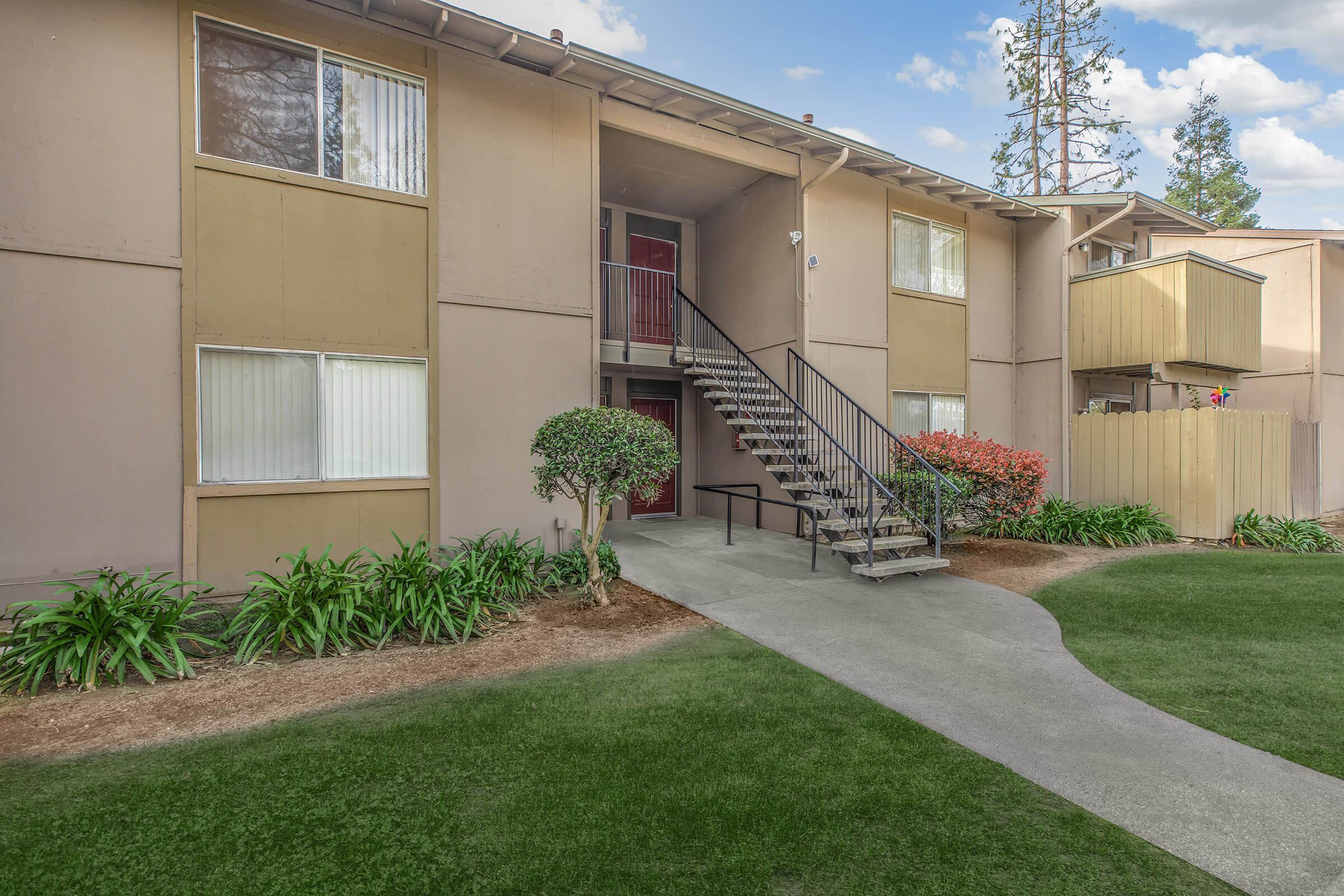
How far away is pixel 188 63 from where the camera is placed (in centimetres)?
548

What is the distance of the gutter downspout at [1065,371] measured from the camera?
35.2 feet

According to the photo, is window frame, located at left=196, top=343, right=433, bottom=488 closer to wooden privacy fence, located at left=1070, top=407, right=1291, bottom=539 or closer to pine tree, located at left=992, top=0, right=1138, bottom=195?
wooden privacy fence, located at left=1070, top=407, right=1291, bottom=539

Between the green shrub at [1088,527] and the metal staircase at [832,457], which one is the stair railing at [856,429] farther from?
the green shrub at [1088,527]

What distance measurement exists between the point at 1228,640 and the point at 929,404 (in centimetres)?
594

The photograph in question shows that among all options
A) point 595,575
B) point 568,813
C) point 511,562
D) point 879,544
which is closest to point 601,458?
point 595,575

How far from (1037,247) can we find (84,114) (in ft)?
41.5

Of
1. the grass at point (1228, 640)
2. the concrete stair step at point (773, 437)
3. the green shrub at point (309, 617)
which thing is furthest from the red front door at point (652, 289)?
the grass at point (1228, 640)

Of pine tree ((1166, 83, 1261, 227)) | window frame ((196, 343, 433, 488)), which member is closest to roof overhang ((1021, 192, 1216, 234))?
window frame ((196, 343, 433, 488))

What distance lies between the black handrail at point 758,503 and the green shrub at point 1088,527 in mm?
3211

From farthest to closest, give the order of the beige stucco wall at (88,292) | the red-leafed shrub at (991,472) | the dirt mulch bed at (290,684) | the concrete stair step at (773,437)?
the red-leafed shrub at (991,472) → the concrete stair step at (773,437) → the beige stucco wall at (88,292) → the dirt mulch bed at (290,684)

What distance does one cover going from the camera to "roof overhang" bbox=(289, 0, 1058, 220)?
20.2 feet

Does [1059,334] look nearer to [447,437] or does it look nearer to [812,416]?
[812,416]

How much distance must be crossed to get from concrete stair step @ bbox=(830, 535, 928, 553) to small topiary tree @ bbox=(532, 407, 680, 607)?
2253 mm

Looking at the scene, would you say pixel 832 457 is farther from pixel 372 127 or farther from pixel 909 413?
pixel 372 127
